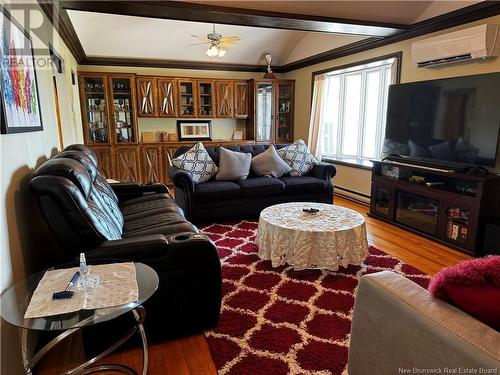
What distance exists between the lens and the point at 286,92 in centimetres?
669

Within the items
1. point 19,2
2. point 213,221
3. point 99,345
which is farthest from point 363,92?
point 99,345

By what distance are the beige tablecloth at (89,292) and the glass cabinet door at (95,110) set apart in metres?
4.88

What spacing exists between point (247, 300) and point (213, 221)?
74.8 inches

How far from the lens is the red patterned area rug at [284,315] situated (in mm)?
1771

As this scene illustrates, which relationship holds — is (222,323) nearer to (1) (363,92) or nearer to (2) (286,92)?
(1) (363,92)

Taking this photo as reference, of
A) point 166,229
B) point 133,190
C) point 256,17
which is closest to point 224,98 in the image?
point 256,17

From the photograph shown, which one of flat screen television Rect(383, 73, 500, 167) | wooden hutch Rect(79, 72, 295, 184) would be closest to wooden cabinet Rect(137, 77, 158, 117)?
wooden hutch Rect(79, 72, 295, 184)

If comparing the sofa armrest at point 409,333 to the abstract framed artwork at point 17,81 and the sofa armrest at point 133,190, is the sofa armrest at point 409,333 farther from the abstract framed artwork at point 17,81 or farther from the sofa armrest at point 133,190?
the sofa armrest at point 133,190

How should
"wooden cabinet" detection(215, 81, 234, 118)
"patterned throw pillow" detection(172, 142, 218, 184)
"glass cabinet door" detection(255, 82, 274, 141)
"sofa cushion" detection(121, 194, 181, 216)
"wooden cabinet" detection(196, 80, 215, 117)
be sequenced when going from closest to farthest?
"sofa cushion" detection(121, 194, 181, 216) < "patterned throw pillow" detection(172, 142, 218, 184) < "wooden cabinet" detection(196, 80, 215, 117) < "wooden cabinet" detection(215, 81, 234, 118) < "glass cabinet door" detection(255, 82, 274, 141)

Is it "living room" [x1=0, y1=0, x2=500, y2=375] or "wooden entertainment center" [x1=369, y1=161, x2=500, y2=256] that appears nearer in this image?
"living room" [x1=0, y1=0, x2=500, y2=375]

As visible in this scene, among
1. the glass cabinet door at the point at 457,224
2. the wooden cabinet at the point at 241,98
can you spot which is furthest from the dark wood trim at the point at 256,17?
the wooden cabinet at the point at 241,98

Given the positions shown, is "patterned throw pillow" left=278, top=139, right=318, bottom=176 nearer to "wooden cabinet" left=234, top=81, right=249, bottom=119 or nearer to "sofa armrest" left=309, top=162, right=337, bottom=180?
"sofa armrest" left=309, top=162, right=337, bottom=180

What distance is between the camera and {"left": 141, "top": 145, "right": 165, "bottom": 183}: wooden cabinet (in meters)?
6.10

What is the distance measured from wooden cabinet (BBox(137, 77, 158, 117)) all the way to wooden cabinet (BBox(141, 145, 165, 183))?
63 cm
